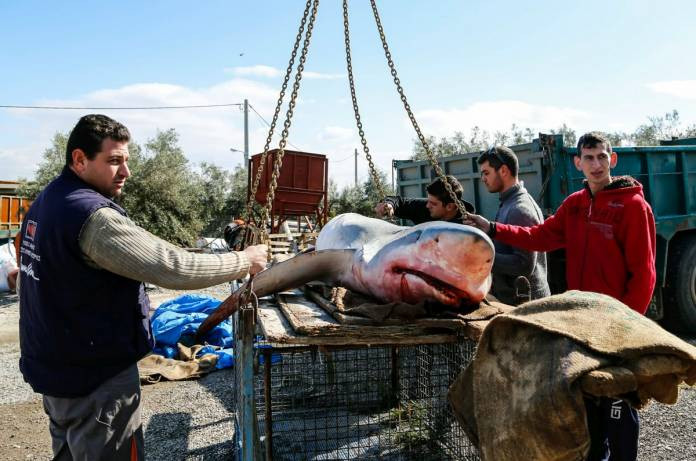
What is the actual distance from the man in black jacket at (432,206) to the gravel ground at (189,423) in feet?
6.67

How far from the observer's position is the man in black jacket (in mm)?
3926

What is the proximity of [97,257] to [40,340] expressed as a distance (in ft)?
1.45

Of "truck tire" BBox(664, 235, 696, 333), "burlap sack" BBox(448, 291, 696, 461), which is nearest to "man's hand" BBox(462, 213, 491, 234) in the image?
"burlap sack" BBox(448, 291, 696, 461)

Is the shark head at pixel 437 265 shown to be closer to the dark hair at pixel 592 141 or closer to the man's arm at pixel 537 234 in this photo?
the man's arm at pixel 537 234

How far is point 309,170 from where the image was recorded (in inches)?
530

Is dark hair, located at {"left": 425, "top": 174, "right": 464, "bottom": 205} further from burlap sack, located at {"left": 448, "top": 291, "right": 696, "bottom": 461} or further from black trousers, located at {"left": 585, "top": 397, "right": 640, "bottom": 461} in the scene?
burlap sack, located at {"left": 448, "top": 291, "right": 696, "bottom": 461}

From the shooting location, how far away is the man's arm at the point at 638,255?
2689 millimetres

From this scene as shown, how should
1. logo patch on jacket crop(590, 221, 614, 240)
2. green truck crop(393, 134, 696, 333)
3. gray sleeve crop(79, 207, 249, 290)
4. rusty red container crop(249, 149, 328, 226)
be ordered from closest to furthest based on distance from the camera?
gray sleeve crop(79, 207, 249, 290), logo patch on jacket crop(590, 221, 614, 240), green truck crop(393, 134, 696, 333), rusty red container crop(249, 149, 328, 226)

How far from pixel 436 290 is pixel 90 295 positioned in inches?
56.0

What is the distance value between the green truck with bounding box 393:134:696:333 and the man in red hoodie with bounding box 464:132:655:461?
278 centimetres

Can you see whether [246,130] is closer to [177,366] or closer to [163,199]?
[163,199]

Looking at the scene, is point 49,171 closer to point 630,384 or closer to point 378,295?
point 378,295

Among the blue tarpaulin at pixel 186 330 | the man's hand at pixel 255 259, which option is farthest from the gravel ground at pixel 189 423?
the man's hand at pixel 255 259

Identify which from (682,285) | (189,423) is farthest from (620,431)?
(682,285)
